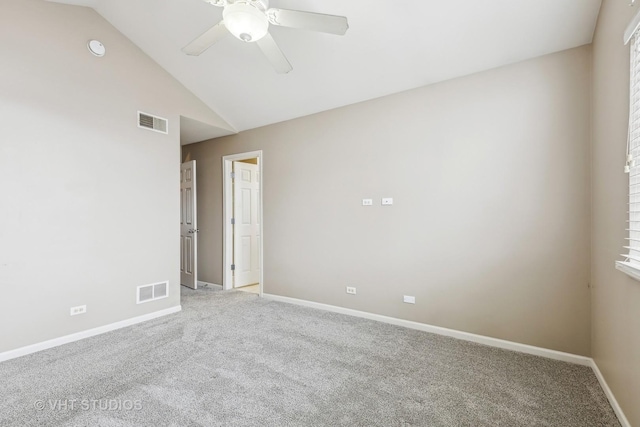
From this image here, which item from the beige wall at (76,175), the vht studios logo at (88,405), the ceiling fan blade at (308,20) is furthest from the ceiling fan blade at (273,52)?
the vht studios logo at (88,405)

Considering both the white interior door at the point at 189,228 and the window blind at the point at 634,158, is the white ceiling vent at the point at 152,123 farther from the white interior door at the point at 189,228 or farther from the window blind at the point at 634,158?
the window blind at the point at 634,158

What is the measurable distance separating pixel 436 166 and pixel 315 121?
1.66m

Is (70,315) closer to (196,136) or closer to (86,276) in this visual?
(86,276)

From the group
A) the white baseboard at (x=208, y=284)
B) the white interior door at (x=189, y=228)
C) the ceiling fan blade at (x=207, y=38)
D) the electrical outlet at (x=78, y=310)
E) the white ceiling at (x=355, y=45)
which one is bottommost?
the white baseboard at (x=208, y=284)

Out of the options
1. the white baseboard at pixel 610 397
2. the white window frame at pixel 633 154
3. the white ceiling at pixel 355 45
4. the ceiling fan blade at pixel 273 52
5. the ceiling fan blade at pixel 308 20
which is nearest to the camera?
the white window frame at pixel 633 154

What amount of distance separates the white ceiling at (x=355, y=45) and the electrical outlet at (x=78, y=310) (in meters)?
2.81

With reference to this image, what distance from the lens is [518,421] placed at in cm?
167

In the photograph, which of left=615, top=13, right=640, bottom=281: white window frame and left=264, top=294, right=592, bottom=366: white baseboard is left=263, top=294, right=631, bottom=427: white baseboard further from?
left=615, top=13, right=640, bottom=281: white window frame

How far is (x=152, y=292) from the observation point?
3.44 meters

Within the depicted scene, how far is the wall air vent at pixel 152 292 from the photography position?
3.33 metres

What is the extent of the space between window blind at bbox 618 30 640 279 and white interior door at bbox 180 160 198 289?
4802 millimetres

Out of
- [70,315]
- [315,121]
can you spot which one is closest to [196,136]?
[315,121]

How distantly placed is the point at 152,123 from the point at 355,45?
2481 millimetres

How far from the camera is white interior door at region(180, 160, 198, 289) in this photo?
469cm
